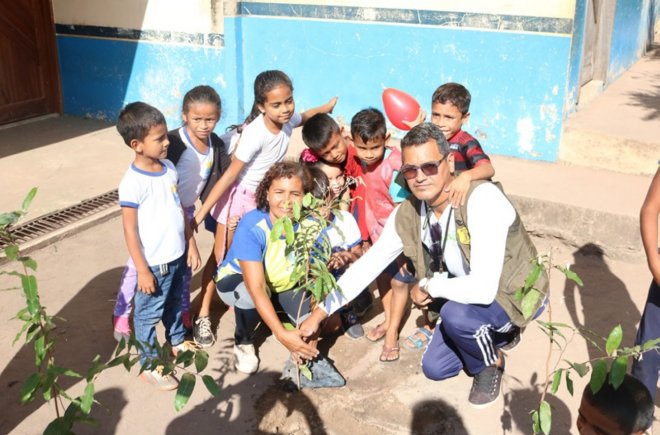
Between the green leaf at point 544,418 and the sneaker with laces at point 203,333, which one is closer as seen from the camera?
the green leaf at point 544,418

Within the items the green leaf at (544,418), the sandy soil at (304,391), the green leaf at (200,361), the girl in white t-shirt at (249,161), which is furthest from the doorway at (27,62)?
the green leaf at (544,418)

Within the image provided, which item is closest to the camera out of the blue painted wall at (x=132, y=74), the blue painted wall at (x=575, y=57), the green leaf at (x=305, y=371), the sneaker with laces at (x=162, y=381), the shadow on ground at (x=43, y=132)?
the green leaf at (x=305, y=371)

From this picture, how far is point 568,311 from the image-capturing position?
4.09 meters

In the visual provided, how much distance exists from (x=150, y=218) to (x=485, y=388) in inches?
68.8

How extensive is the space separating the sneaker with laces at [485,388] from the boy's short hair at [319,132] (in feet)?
4.55

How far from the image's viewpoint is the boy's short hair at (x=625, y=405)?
1.93 metres

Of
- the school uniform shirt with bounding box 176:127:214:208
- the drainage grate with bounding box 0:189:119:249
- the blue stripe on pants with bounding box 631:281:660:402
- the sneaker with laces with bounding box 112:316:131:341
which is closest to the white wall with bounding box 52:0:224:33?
the drainage grate with bounding box 0:189:119:249

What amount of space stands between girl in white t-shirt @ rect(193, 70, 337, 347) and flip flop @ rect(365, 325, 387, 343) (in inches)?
34.0

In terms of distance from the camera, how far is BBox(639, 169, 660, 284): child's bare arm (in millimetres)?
2750

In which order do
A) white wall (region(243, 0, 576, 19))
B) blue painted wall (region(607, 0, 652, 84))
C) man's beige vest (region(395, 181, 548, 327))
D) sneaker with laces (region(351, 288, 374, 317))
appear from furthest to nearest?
blue painted wall (region(607, 0, 652, 84))
white wall (region(243, 0, 576, 19))
sneaker with laces (region(351, 288, 374, 317))
man's beige vest (region(395, 181, 548, 327))

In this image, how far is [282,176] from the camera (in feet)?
10.5

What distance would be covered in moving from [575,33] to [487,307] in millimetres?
3537

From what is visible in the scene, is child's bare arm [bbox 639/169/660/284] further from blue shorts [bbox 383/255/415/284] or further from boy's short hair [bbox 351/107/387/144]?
boy's short hair [bbox 351/107/387/144]

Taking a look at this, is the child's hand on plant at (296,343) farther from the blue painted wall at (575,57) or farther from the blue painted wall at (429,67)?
the blue painted wall at (575,57)
